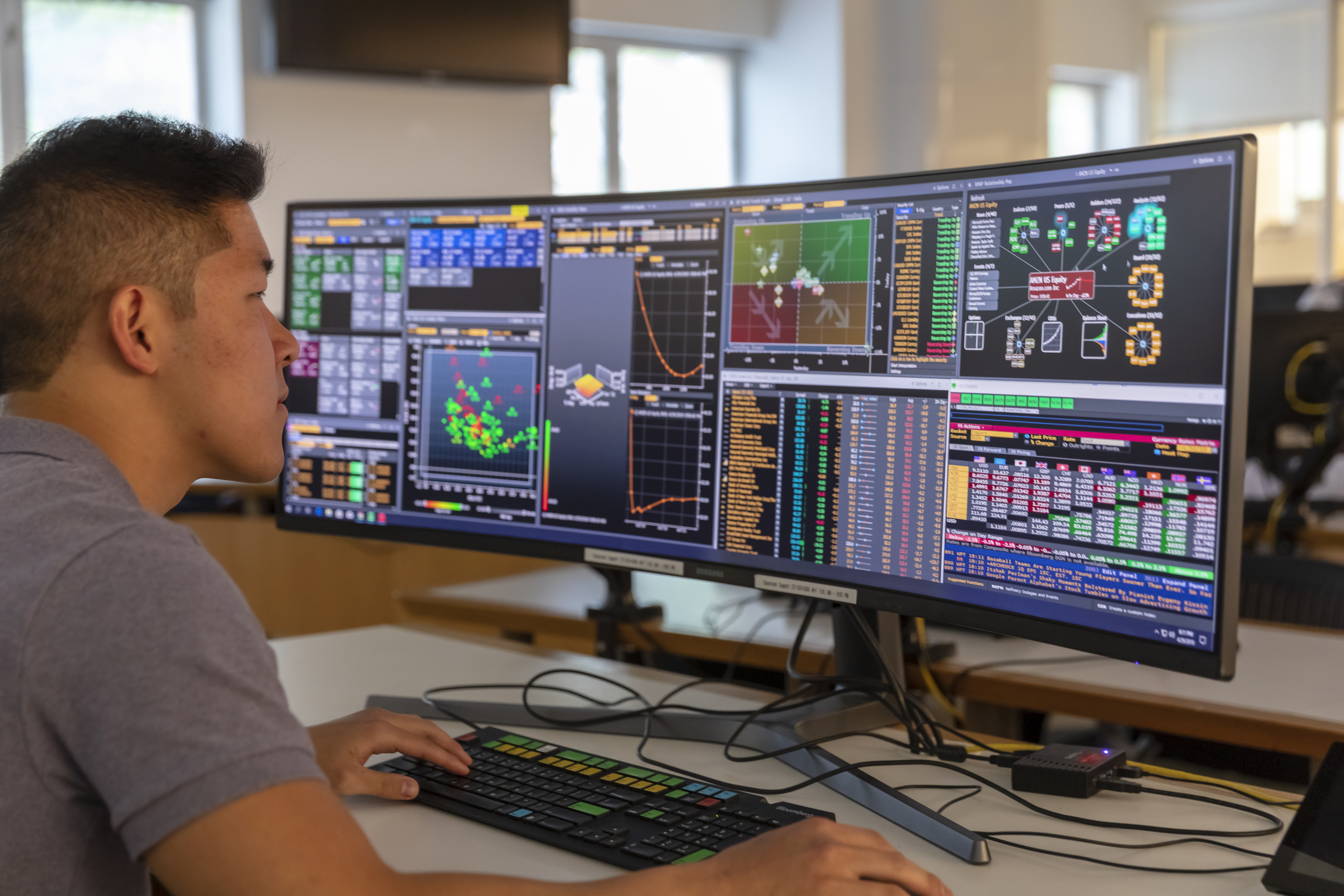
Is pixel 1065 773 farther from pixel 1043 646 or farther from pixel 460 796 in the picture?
pixel 1043 646

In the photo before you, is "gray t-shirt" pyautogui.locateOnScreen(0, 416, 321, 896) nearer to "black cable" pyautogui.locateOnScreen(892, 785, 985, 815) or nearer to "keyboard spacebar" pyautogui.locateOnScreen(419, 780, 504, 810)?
"keyboard spacebar" pyautogui.locateOnScreen(419, 780, 504, 810)

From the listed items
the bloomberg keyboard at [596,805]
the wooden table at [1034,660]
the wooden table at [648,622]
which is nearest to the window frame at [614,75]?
the wooden table at [648,622]

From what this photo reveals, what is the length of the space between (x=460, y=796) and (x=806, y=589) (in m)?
0.40

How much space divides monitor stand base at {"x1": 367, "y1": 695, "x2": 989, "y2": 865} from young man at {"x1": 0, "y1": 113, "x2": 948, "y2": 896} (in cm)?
16

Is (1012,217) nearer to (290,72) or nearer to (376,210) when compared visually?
(376,210)

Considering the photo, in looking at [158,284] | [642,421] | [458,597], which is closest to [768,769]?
[642,421]

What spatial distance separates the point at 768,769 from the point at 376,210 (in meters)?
0.87

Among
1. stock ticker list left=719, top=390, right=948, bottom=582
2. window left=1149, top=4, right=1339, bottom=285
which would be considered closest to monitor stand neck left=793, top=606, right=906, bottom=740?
stock ticker list left=719, top=390, right=948, bottom=582

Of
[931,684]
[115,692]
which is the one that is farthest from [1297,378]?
[115,692]

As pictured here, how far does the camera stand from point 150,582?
0.72 meters

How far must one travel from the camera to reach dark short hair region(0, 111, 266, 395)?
2.88 ft

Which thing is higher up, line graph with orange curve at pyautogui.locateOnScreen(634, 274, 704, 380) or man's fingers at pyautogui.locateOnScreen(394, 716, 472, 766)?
line graph with orange curve at pyautogui.locateOnScreen(634, 274, 704, 380)

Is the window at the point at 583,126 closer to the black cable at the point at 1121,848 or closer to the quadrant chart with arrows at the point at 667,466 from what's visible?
the quadrant chart with arrows at the point at 667,466

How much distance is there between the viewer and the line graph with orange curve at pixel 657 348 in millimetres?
1342
